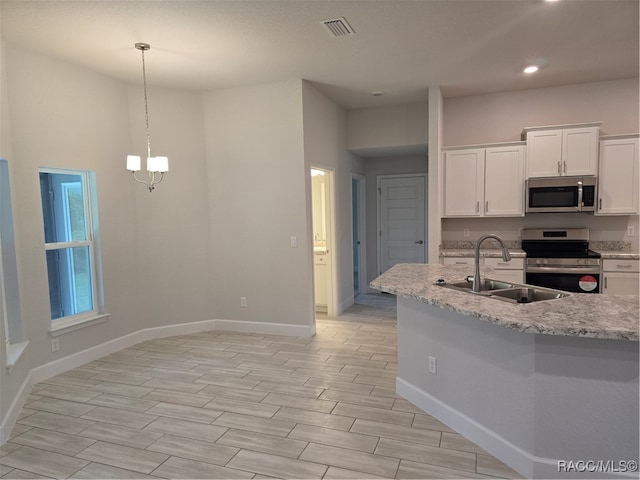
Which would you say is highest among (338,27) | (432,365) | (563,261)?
(338,27)

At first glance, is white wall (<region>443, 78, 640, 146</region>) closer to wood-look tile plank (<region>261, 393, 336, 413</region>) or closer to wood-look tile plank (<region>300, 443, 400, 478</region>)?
wood-look tile plank (<region>261, 393, 336, 413</region>)

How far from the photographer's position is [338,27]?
321 centimetres

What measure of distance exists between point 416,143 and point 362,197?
63.9 inches

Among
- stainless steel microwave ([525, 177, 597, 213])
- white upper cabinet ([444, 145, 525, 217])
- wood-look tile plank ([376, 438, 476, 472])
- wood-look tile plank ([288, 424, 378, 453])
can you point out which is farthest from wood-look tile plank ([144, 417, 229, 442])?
stainless steel microwave ([525, 177, 597, 213])

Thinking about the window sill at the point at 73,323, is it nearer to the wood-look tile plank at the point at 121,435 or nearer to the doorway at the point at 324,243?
the wood-look tile plank at the point at 121,435

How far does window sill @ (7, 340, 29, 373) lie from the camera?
296 centimetres

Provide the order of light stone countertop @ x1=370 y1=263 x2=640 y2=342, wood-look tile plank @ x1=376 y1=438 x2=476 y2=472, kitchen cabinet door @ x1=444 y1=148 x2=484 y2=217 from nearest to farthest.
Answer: light stone countertop @ x1=370 y1=263 x2=640 y2=342
wood-look tile plank @ x1=376 y1=438 x2=476 y2=472
kitchen cabinet door @ x1=444 y1=148 x2=484 y2=217

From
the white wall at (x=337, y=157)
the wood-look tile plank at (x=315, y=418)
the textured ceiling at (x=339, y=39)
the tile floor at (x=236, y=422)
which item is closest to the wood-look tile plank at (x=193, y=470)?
the tile floor at (x=236, y=422)

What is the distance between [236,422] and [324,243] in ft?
11.8

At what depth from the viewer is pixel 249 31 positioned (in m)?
3.25

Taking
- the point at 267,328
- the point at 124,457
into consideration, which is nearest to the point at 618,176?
the point at 267,328

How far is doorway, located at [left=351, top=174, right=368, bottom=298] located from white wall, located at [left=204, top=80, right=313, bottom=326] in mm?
2422

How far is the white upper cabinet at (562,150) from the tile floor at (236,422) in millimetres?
2865

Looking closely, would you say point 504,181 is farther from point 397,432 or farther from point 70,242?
point 70,242
